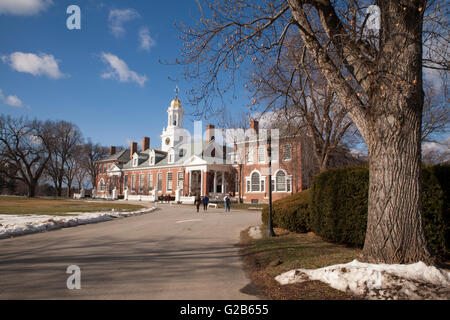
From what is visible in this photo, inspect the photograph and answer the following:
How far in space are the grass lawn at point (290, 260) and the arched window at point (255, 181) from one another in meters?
29.9

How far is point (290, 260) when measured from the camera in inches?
282

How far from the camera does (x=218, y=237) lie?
11.4 m

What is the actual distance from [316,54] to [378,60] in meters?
1.29

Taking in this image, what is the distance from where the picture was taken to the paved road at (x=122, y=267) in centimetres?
486

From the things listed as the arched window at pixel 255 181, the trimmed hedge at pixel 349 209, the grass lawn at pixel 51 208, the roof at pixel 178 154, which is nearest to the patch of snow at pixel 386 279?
the trimmed hedge at pixel 349 209

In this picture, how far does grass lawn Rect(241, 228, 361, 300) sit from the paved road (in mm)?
360

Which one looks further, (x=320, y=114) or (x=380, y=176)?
(x=320, y=114)

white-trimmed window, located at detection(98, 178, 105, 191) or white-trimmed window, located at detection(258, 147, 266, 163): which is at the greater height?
white-trimmed window, located at detection(258, 147, 266, 163)

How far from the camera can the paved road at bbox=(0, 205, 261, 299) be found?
4855mm

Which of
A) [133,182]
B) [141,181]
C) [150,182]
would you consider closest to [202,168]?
[150,182]

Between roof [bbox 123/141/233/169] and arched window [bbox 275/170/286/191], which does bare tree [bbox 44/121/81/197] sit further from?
arched window [bbox 275/170/286/191]

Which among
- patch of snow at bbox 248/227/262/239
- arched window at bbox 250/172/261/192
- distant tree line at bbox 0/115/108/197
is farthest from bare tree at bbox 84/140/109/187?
patch of snow at bbox 248/227/262/239
